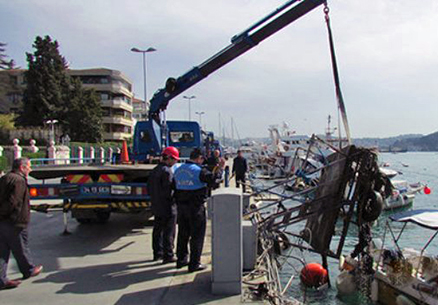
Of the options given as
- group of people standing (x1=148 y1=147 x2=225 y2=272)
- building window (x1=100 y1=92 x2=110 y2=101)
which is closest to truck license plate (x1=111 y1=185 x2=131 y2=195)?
group of people standing (x1=148 y1=147 x2=225 y2=272)

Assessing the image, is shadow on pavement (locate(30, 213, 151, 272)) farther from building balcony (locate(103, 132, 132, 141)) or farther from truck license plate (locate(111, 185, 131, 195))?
building balcony (locate(103, 132, 132, 141))

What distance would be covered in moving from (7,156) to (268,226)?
26116 millimetres

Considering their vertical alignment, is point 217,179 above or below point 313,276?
above

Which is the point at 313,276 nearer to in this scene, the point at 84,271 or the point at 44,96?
the point at 84,271

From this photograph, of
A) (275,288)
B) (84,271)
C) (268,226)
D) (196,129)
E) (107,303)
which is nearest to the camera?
(107,303)

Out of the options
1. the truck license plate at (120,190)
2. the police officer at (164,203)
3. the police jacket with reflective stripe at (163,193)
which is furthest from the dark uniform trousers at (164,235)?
the truck license plate at (120,190)

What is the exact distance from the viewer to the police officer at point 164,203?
6.42 meters

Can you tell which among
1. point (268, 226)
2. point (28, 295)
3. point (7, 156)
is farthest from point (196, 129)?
point (7, 156)

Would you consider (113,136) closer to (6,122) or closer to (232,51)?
(6,122)

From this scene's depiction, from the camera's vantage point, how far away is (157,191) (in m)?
6.46

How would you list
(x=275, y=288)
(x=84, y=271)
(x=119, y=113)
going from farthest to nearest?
(x=119, y=113) < (x=84, y=271) < (x=275, y=288)

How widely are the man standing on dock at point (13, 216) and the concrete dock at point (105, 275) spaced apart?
0.41 meters

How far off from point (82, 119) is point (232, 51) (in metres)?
44.5

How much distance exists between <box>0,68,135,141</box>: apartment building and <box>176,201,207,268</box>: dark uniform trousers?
211 feet
